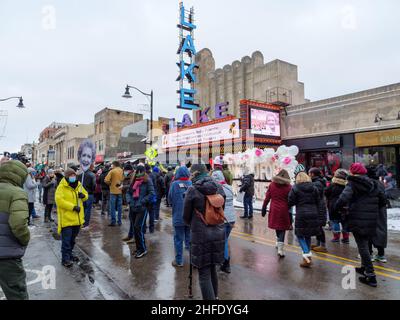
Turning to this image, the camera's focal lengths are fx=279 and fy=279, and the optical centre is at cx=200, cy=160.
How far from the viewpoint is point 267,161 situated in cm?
1505

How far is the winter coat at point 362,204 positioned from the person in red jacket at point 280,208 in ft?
4.03

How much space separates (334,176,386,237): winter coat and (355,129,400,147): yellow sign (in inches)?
457

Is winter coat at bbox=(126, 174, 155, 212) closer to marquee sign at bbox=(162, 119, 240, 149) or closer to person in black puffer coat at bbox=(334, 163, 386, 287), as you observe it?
person in black puffer coat at bbox=(334, 163, 386, 287)

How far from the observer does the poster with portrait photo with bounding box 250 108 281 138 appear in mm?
18281

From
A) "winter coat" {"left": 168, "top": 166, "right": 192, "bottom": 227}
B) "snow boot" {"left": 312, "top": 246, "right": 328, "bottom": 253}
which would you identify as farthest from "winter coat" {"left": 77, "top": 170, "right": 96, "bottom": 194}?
"snow boot" {"left": 312, "top": 246, "right": 328, "bottom": 253}

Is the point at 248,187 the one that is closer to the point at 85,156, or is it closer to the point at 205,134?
the point at 85,156

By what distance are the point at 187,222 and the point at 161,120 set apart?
40251mm

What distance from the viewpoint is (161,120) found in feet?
140

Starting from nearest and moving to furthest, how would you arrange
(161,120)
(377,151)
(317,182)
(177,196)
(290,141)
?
(177,196) < (317,182) < (377,151) < (290,141) < (161,120)

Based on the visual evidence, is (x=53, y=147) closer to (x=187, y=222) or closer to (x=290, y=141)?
(x=290, y=141)

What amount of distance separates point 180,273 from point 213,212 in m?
2.11

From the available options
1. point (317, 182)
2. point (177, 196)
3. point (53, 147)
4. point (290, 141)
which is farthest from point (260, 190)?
point (53, 147)

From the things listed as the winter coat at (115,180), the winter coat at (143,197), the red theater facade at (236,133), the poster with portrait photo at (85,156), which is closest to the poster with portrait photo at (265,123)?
the red theater facade at (236,133)

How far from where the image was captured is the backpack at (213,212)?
11.1ft
